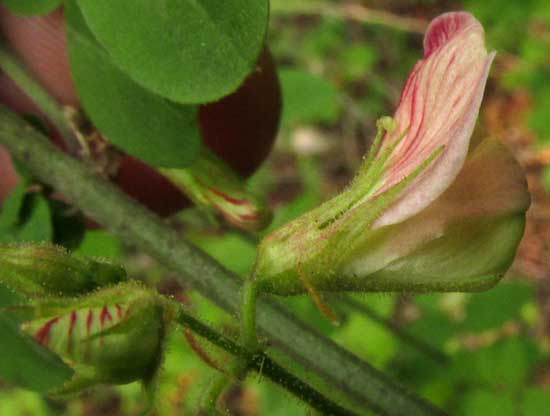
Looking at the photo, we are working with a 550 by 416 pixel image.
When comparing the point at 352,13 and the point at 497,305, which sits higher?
the point at 497,305

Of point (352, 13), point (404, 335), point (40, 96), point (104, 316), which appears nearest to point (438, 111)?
point (104, 316)

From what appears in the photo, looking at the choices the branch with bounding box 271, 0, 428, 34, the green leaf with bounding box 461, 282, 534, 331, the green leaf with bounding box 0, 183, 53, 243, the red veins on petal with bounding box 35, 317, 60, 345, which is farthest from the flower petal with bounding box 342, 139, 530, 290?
the branch with bounding box 271, 0, 428, 34

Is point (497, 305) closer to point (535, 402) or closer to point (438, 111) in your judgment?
point (535, 402)

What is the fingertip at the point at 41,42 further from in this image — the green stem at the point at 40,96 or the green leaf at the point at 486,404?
the green leaf at the point at 486,404

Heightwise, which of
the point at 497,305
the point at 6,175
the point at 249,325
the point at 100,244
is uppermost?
the point at 249,325

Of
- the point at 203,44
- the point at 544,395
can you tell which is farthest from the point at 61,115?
the point at 544,395

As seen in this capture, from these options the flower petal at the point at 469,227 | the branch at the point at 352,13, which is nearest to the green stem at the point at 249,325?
the flower petal at the point at 469,227
